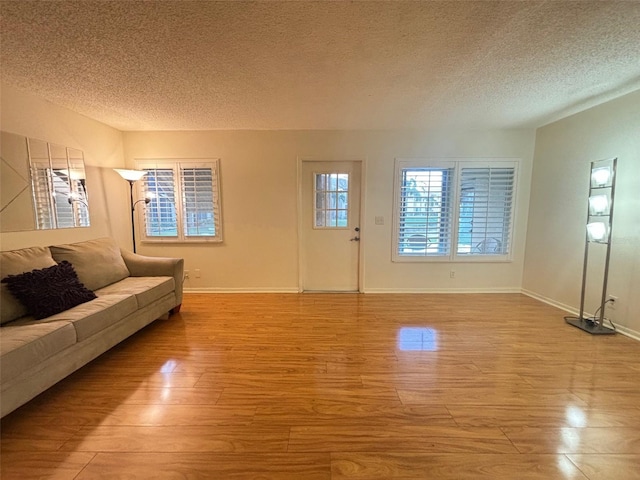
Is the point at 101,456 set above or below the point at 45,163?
below

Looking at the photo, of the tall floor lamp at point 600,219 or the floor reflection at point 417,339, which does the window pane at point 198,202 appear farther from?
the tall floor lamp at point 600,219

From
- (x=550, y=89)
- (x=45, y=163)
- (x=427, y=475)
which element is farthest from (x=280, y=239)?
(x=550, y=89)

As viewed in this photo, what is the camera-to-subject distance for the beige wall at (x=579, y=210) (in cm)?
275

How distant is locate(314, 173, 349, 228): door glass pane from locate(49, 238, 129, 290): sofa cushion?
2.52 metres

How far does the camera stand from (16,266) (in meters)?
2.20

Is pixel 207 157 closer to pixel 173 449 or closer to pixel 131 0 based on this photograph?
pixel 131 0

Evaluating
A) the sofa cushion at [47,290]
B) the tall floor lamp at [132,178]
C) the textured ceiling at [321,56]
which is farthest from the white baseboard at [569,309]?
the tall floor lamp at [132,178]

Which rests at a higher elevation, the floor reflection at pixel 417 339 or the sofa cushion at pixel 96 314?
the sofa cushion at pixel 96 314

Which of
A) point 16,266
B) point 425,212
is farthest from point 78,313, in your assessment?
point 425,212

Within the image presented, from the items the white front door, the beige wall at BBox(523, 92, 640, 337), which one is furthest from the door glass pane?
the beige wall at BBox(523, 92, 640, 337)

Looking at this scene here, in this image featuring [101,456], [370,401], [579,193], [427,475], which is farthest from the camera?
[579,193]

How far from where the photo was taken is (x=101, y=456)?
1426 mm

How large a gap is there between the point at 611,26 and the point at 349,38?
1635 mm

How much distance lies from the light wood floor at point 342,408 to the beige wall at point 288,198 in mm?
1253
